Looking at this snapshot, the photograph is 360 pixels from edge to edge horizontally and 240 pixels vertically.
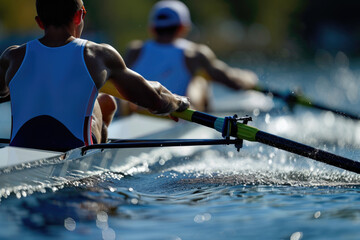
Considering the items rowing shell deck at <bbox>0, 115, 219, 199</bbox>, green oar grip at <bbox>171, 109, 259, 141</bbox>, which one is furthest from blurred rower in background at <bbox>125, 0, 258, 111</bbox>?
green oar grip at <bbox>171, 109, 259, 141</bbox>

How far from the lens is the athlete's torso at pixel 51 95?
3396 millimetres

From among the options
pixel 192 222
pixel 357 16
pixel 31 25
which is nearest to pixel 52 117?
pixel 192 222

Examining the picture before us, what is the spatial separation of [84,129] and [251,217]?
1.09 metres

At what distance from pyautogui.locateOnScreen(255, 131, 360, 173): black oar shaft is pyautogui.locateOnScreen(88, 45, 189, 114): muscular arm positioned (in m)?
0.62

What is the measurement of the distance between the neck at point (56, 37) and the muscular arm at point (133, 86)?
20 cm

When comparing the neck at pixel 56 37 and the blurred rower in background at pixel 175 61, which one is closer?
the neck at pixel 56 37

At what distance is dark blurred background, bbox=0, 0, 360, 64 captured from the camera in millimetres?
31312

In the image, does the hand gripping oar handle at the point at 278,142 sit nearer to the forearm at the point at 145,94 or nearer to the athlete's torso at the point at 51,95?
the forearm at the point at 145,94

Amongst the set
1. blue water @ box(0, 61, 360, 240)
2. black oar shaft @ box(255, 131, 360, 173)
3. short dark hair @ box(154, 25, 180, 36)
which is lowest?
blue water @ box(0, 61, 360, 240)

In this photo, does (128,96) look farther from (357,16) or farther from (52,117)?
(357,16)

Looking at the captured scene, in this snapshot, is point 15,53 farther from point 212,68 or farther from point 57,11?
point 212,68

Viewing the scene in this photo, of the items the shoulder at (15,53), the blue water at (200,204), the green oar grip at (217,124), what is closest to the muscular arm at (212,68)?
the blue water at (200,204)

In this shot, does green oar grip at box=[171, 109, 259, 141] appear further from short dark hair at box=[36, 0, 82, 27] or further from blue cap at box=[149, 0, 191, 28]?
blue cap at box=[149, 0, 191, 28]

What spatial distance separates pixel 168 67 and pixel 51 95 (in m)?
3.13
